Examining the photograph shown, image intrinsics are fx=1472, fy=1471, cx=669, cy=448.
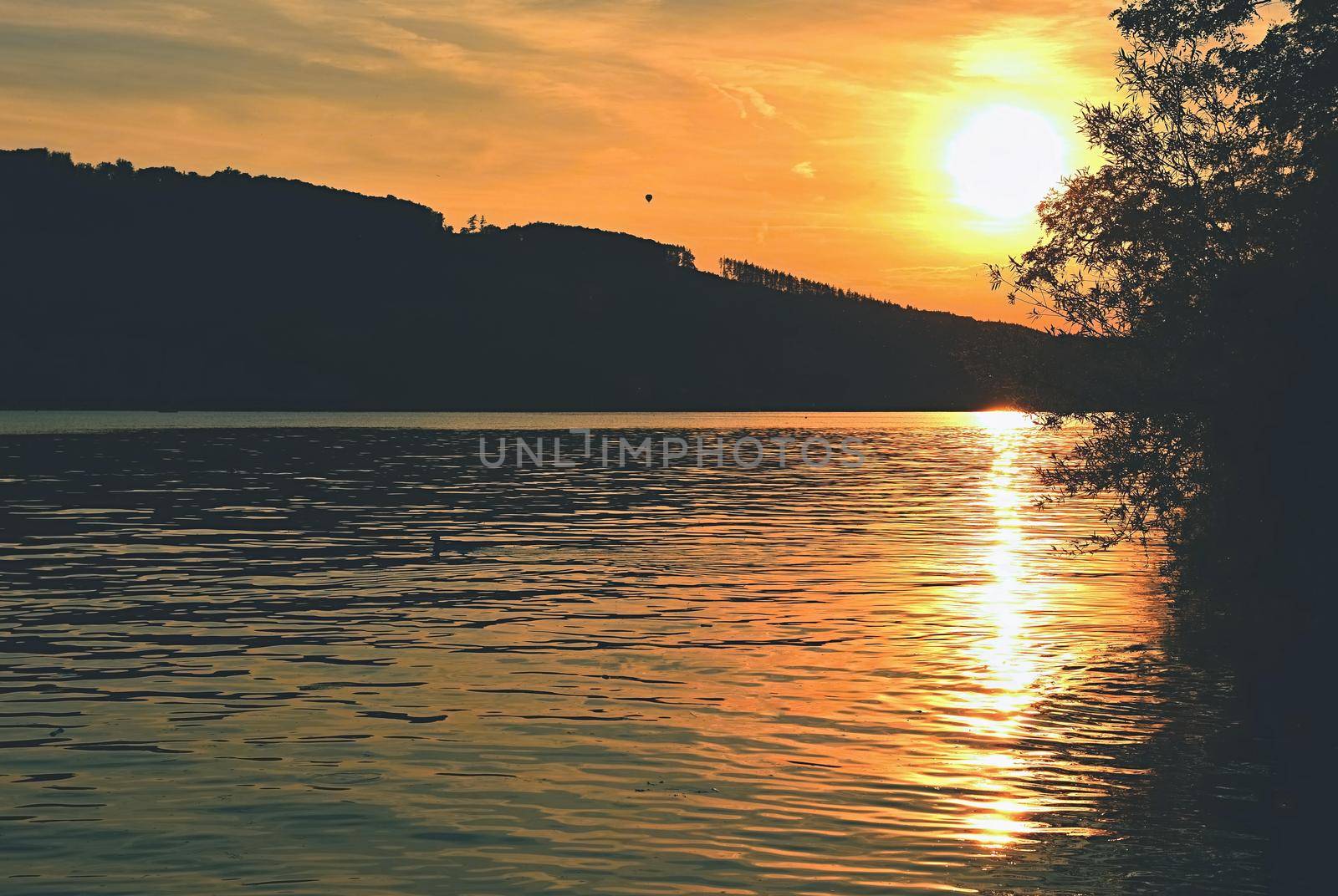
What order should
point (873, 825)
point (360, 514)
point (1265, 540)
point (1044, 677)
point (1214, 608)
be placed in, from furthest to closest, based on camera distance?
point (360, 514) → point (1214, 608) → point (1265, 540) → point (1044, 677) → point (873, 825)

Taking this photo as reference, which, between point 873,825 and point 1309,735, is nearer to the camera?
point 873,825

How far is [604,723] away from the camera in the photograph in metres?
21.2

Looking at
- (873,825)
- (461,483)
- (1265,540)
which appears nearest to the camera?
(873,825)

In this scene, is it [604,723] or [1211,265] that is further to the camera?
[1211,265]

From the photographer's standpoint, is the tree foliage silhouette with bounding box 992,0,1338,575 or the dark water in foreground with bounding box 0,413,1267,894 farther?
the tree foliage silhouette with bounding box 992,0,1338,575

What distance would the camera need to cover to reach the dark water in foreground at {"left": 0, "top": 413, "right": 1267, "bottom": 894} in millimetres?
14867

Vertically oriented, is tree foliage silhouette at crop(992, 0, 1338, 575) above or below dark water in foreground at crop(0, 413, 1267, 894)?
above

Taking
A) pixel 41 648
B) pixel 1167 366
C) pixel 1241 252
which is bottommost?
pixel 41 648

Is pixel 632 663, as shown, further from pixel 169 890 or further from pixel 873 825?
pixel 169 890

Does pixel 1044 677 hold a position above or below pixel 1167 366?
below

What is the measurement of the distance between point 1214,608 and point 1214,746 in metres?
15.6

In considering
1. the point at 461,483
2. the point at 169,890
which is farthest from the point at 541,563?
the point at 461,483

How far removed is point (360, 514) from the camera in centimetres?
6022

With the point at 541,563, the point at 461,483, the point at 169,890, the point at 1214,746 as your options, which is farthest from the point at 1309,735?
the point at 461,483
